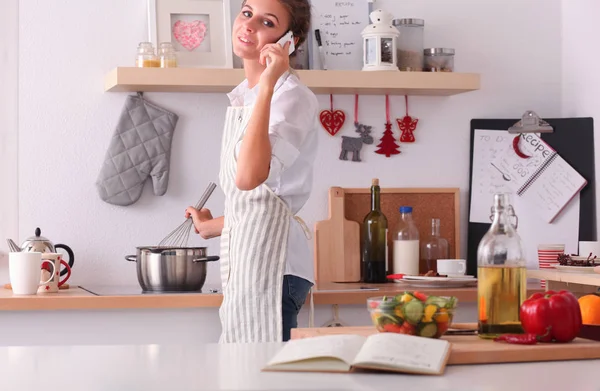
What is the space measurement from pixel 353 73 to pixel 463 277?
791 millimetres

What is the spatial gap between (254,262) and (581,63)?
1.83 m

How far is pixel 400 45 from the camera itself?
345cm

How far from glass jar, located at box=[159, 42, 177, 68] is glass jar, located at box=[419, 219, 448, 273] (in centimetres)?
111

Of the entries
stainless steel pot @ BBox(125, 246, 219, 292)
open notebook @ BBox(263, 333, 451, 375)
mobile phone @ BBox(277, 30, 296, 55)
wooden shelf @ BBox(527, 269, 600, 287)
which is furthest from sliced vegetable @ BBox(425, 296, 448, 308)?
stainless steel pot @ BBox(125, 246, 219, 292)

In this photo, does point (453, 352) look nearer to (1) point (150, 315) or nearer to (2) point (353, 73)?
(1) point (150, 315)

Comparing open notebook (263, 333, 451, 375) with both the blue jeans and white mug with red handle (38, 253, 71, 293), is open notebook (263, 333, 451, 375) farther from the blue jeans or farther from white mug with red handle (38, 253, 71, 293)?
white mug with red handle (38, 253, 71, 293)

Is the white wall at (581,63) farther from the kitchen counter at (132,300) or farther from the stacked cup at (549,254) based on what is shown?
the kitchen counter at (132,300)

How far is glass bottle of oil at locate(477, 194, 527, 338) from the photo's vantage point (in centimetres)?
155

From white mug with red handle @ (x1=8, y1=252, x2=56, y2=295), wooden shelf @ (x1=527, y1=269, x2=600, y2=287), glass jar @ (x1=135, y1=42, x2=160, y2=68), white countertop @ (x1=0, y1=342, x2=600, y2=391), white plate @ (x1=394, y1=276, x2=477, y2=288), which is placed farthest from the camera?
glass jar @ (x1=135, y1=42, x2=160, y2=68)

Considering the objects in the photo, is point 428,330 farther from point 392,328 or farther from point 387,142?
point 387,142

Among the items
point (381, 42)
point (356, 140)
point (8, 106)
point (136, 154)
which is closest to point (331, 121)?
point (356, 140)

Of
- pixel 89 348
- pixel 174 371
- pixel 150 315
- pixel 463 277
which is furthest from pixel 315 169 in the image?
pixel 174 371

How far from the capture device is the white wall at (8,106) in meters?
3.28

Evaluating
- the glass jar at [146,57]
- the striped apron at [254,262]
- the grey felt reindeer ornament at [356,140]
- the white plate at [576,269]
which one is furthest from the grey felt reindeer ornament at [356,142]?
the striped apron at [254,262]
